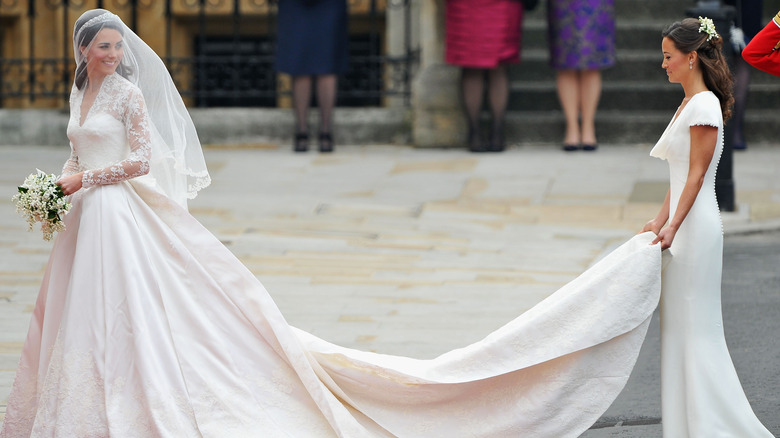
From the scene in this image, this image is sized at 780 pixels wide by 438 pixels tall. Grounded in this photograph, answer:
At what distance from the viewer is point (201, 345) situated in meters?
5.17

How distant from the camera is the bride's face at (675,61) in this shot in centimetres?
492

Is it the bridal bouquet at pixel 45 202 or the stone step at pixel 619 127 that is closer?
the bridal bouquet at pixel 45 202

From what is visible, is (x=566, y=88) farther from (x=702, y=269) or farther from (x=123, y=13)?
(x=702, y=269)

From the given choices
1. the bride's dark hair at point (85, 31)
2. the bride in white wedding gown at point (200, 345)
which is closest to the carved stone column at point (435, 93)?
the bride in white wedding gown at point (200, 345)

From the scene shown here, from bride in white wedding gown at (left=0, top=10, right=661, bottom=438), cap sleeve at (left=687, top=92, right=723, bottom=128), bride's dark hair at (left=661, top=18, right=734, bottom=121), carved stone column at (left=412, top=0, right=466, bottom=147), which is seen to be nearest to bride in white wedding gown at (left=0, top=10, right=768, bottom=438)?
bride in white wedding gown at (left=0, top=10, right=661, bottom=438)

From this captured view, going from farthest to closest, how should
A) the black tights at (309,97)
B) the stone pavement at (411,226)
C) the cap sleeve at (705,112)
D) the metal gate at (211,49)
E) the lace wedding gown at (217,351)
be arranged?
the metal gate at (211,49) < the black tights at (309,97) < the stone pavement at (411,226) < the lace wedding gown at (217,351) < the cap sleeve at (705,112)

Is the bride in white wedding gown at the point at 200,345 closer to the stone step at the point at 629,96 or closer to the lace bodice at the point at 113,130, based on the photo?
the lace bodice at the point at 113,130

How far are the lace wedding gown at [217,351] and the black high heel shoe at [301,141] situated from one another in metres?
7.72

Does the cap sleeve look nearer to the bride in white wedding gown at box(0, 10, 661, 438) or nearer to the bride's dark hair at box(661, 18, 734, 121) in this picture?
the bride's dark hair at box(661, 18, 734, 121)

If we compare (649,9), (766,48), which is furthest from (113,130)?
(649,9)

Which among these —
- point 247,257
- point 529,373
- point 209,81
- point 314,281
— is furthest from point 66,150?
point 529,373

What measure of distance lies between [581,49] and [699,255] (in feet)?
25.6

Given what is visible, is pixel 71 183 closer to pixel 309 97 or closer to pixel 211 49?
pixel 309 97

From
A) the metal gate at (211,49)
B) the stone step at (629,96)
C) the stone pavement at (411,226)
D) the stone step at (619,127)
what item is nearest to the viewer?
the stone pavement at (411,226)
